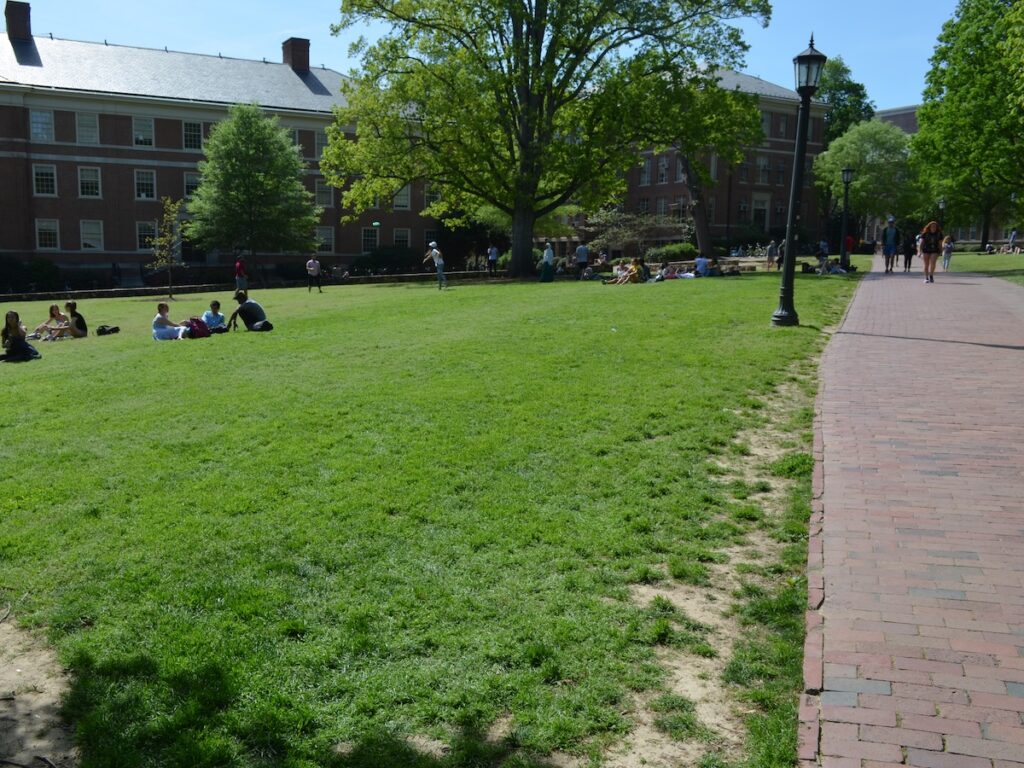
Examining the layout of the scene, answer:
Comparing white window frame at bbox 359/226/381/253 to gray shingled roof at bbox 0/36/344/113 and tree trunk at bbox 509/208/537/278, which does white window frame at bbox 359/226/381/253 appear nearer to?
gray shingled roof at bbox 0/36/344/113

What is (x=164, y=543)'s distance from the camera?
583cm

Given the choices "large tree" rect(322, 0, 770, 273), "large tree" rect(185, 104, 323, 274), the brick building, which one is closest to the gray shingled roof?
the brick building

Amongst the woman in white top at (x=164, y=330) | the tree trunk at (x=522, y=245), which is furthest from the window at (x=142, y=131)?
the woman in white top at (x=164, y=330)

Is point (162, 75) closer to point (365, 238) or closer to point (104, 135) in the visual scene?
point (104, 135)

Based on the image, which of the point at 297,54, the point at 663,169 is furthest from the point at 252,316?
the point at 663,169

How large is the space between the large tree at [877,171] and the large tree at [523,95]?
1457 inches

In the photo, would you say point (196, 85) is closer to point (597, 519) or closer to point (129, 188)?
point (129, 188)

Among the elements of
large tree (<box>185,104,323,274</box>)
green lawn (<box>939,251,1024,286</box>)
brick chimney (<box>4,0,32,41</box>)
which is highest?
brick chimney (<box>4,0,32,41</box>)

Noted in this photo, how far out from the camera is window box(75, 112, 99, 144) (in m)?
51.5

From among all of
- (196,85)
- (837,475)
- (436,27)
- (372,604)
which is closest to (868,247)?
(436,27)

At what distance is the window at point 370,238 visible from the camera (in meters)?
61.0

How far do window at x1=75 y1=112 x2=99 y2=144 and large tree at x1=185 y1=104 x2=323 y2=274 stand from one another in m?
10.2

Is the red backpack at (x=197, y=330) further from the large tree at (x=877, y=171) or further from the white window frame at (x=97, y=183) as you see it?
the large tree at (x=877, y=171)

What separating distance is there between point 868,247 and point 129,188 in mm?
44343
